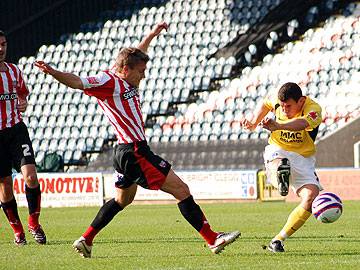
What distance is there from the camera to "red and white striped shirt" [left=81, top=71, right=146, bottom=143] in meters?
8.62

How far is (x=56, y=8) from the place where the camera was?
33.2m

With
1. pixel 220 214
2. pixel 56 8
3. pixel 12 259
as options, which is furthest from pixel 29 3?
pixel 12 259

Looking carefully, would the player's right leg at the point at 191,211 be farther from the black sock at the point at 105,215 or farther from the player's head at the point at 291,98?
the player's head at the point at 291,98

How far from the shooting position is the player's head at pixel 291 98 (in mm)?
8906

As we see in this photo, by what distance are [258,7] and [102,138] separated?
21.3 ft

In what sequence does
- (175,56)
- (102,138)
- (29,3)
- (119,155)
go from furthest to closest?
(29,3)
(175,56)
(102,138)
(119,155)

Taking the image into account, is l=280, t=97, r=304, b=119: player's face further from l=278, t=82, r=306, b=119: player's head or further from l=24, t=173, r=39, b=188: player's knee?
l=24, t=173, r=39, b=188: player's knee

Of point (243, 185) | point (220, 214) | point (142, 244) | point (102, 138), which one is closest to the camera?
point (142, 244)

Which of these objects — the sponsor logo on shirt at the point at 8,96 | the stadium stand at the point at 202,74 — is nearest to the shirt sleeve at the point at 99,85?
the sponsor logo on shirt at the point at 8,96

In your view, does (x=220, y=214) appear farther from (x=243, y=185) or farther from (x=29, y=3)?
(x=29, y=3)

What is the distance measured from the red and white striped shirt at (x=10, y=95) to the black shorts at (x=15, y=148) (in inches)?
3.2

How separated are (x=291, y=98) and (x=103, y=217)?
2.08 m

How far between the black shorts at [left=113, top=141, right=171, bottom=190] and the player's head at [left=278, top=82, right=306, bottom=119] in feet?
4.17

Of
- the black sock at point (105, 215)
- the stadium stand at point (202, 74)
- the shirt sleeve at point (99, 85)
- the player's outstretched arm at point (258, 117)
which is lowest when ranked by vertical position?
the stadium stand at point (202, 74)
